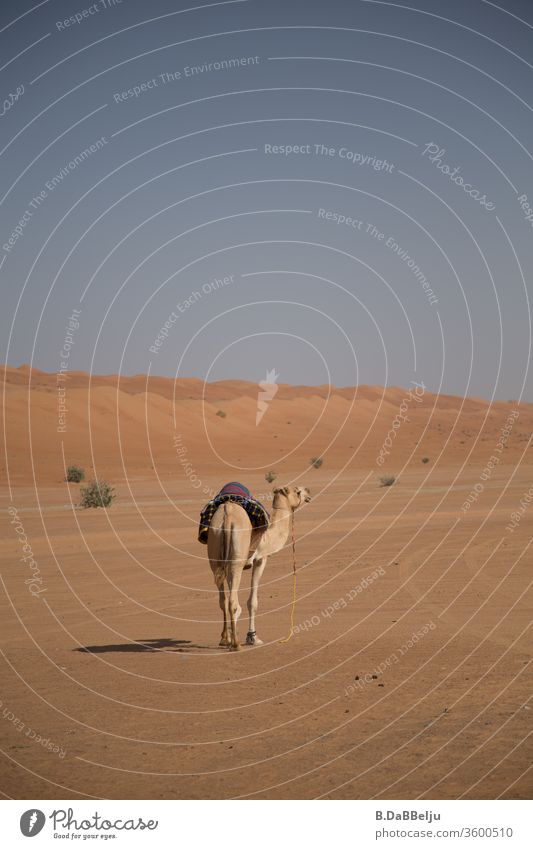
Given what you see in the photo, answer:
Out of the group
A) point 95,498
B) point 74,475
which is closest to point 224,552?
point 95,498

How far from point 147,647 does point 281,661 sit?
2.54 meters

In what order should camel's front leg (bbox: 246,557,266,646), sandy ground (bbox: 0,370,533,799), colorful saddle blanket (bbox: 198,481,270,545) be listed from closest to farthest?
sandy ground (bbox: 0,370,533,799) < colorful saddle blanket (bbox: 198,481,270,545) < camel's front leg (bbox: 246,557,266,646)

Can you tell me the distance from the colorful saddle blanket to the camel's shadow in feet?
5.79

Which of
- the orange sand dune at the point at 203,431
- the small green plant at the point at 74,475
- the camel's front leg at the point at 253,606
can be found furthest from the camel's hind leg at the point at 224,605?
the small green plant at the point at 74,475

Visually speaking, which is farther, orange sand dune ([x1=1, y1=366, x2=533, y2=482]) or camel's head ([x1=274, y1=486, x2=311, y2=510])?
orange sand dune ([x1=1, y1=366, x2=533, y2=482])

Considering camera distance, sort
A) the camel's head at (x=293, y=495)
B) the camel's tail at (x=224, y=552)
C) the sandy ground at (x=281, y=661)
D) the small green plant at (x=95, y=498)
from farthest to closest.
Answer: the small green plant at (x=95, y=498)
the camel's head at (x=293, y=495)
the camel's tail at (x=224, y=552)
the sandy ground at (x=281, y=661)

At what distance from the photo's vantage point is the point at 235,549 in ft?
38.1

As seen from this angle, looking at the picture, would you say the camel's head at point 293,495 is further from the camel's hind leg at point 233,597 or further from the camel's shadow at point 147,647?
the camel's shadow at point 147,647

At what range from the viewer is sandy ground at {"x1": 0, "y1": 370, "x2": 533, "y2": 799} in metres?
7.45

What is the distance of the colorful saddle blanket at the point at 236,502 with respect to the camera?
39.8ft

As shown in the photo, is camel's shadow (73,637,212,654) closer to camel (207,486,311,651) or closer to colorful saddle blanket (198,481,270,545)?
camel (207,486,311,651)

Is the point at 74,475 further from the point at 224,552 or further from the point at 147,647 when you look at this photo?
the point at 224,552

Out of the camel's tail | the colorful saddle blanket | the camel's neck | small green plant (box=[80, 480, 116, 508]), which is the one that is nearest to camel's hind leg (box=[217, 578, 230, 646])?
the camel's tail

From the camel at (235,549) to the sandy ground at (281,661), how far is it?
52 centimetres
